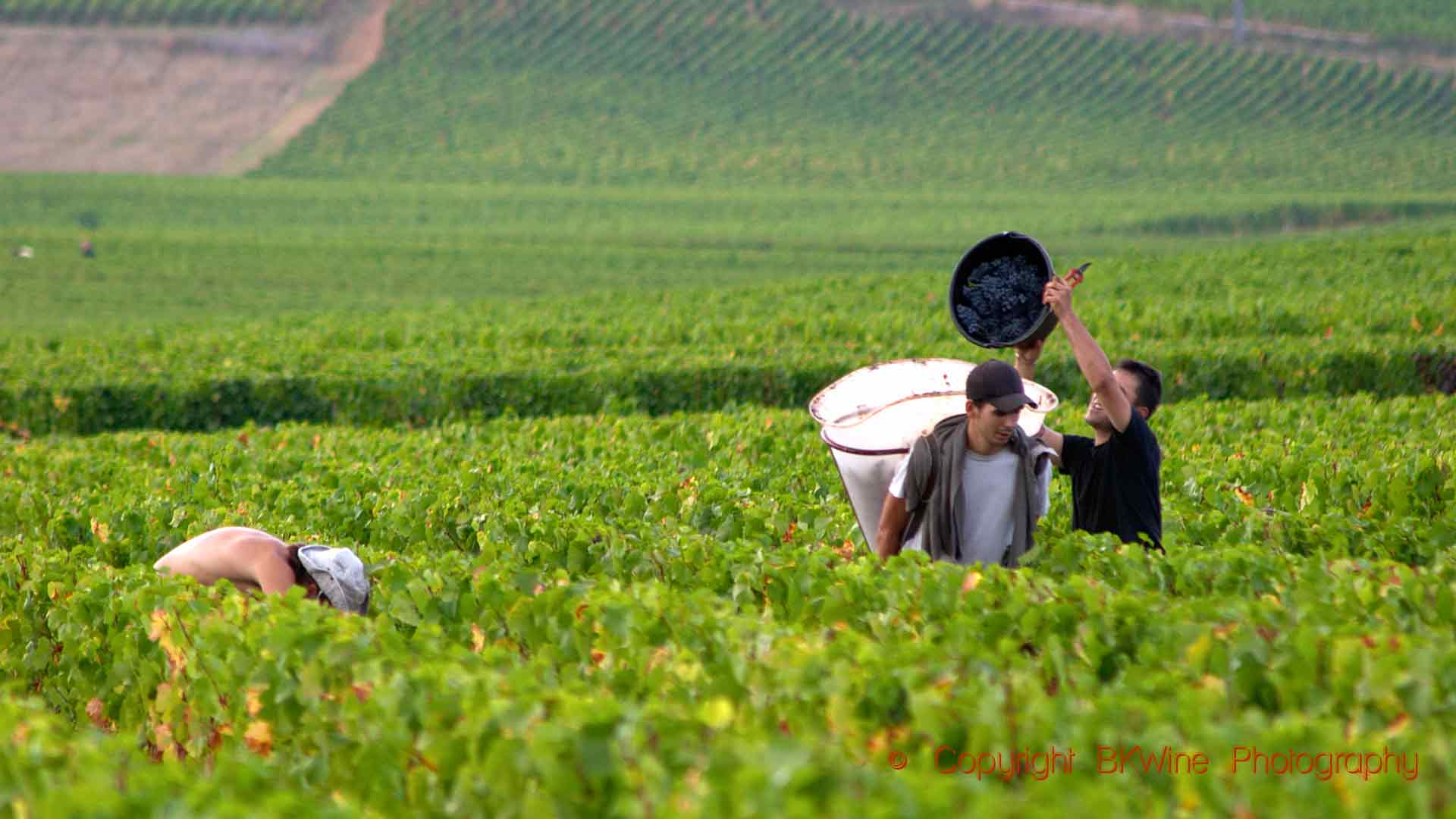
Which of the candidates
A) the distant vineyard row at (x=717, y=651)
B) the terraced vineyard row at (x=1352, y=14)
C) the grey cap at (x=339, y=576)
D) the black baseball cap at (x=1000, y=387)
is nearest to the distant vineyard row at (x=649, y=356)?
the distant vineyard row at (x=717, y=651)

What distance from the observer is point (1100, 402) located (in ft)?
20.1

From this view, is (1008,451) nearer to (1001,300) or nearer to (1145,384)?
(1001,300)

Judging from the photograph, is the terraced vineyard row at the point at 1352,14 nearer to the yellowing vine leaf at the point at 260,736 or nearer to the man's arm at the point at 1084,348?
the man's arm at the point at 1084,348

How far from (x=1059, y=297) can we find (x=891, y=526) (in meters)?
1.12

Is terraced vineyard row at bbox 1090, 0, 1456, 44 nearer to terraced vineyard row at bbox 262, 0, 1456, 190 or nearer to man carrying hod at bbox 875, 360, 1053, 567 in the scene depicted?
terraced vineyard row at bbox 262, 0, 1456, 190

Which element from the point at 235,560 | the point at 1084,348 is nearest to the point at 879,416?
the point at 1084,348

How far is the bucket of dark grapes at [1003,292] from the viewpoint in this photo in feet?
20.1

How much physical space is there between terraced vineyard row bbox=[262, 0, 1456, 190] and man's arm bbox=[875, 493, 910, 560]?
173 ft

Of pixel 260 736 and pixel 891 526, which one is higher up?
pixel 891 526

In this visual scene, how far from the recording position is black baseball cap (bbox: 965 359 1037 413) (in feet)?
18.2

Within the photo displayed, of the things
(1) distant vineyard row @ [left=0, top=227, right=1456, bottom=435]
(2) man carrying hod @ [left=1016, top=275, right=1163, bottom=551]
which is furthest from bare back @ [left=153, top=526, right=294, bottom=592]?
(1) distant vineyard row @ [left=0, top=227, right=1456, bottom=435]

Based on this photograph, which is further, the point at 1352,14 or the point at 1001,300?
the point at 1352,14

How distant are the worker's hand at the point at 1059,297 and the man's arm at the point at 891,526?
38.0 inches

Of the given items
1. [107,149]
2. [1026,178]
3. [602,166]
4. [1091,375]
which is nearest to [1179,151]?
[1026,178]
